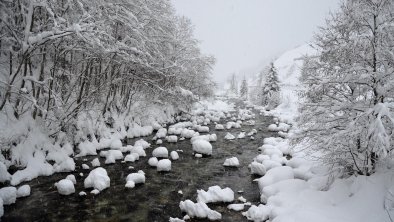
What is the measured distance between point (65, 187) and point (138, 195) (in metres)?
2.22

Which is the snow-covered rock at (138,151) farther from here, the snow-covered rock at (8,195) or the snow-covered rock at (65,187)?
the snow-covered rock at (8,195)

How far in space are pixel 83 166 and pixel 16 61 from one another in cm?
532

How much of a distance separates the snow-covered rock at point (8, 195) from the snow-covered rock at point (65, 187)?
1.20 m

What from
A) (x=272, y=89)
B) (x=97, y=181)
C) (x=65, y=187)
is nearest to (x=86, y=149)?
(x=97, y=181)

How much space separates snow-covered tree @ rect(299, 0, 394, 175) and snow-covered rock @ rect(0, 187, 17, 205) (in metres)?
8.14

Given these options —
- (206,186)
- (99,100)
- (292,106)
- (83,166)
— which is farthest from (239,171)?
(292,106)

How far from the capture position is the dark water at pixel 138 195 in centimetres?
781

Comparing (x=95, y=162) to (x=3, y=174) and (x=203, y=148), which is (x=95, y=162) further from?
(x=203, y=148)

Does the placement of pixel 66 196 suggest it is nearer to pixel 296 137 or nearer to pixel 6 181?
pixel 6 181

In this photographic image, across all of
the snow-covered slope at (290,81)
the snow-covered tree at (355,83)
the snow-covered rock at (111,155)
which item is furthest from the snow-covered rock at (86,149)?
the snow-covered tree at (355,83)

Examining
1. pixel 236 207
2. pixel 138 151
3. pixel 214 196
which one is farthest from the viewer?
pixel 138 151

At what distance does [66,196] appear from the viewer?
8.82 meters

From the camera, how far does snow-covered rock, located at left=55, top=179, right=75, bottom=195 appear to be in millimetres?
8891

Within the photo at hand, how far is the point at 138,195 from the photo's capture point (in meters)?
9.35
